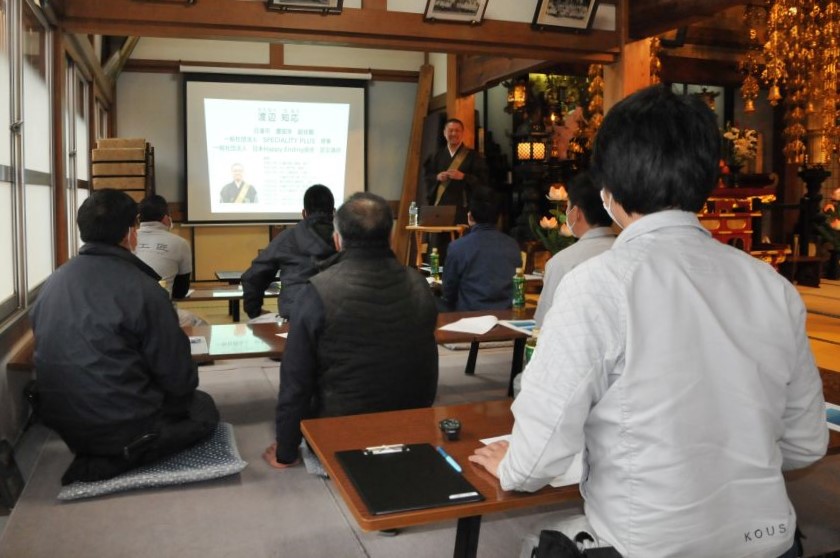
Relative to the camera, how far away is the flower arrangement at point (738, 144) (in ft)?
25.4

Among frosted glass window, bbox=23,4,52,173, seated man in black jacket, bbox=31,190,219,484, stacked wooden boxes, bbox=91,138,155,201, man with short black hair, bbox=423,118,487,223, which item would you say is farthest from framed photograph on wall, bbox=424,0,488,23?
seated man in black jacket, bbox=31,190,219,484

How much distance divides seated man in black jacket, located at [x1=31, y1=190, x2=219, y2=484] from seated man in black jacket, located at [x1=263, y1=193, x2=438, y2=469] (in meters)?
0.44

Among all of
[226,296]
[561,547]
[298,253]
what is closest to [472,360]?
[298,253]

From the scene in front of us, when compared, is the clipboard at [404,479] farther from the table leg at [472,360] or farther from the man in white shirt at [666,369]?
the table leg at [472,360]

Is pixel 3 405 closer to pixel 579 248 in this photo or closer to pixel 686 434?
pixel 579 248

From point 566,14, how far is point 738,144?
3.14 metres

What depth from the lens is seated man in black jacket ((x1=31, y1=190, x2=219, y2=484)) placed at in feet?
7.98

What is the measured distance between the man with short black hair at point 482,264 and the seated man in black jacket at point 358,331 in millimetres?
1834

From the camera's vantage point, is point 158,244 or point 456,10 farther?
point 456,10

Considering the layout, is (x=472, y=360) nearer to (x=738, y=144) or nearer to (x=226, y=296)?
(x=226, y=296)

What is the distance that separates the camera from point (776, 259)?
776cm

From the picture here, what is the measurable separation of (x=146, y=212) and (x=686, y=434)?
4187 mm

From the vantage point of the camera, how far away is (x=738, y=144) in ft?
25.5

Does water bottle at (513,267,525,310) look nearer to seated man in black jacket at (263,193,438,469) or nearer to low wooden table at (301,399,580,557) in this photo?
seated man in black jacket at (263,193,438,469)
